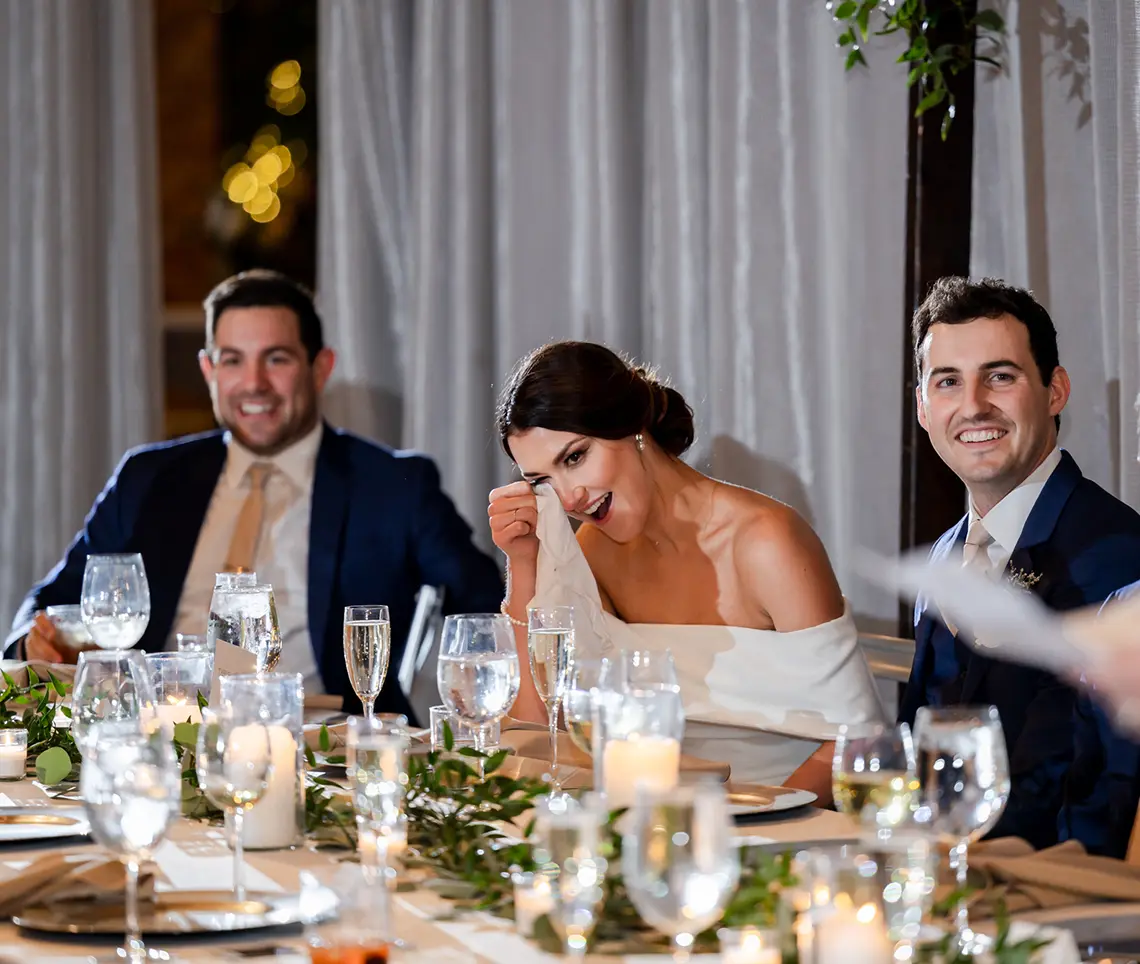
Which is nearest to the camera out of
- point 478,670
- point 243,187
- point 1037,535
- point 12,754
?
point 478,670

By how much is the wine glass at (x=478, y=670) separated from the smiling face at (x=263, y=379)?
1801mm

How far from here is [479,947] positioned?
4.00 feet

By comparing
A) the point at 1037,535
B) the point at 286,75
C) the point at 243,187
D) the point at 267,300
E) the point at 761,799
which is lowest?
the point at 761,799

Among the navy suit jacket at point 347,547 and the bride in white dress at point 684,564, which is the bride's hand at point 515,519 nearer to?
the bride in white dress at point 684,564

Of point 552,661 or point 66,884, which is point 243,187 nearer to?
point 552,661

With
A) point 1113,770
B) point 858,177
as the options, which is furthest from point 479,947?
point 858,177

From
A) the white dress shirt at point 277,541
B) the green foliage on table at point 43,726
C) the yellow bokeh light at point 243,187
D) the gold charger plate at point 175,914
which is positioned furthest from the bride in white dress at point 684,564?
the yellow bokeh light at point 243,187

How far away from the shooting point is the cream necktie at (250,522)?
349 cm

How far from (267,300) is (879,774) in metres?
2.59

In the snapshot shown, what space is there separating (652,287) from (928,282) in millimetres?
844

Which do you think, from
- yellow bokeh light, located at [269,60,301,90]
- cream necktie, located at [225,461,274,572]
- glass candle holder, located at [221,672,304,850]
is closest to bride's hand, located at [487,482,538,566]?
cream necktie, located at [225,461,274,572]

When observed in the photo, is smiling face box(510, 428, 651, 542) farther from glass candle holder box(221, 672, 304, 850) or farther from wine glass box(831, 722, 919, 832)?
wine glass box(831, 722, 919, 832)

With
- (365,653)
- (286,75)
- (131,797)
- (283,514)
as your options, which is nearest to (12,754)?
(365,653)

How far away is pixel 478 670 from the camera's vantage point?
5.73 feet
